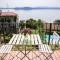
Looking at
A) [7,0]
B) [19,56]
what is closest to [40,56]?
[19,56]

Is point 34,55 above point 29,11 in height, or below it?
above

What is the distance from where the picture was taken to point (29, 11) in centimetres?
1667

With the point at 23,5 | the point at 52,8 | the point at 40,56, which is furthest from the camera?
the point at 52,8

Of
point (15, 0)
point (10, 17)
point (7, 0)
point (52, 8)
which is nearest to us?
point (10, 17)

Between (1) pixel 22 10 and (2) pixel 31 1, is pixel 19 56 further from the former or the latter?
(1) pixel 22 10

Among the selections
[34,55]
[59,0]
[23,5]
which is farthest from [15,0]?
[34,55]

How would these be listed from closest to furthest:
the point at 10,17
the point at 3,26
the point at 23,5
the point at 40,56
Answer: the point at 40,56 < the point at 3,26 < the point at 10,17 < the point at 23,5

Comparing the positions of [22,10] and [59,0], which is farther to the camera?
[22,10]

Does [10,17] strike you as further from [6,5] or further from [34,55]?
[34,55]

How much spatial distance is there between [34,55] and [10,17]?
5878 mm

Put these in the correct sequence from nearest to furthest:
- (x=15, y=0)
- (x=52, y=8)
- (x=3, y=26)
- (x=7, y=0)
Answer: (x=3, y=26) < (x=7, y=0) < (x=15, y=0) < (x=52, y=8)

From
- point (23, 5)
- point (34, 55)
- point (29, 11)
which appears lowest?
point (29, 11)

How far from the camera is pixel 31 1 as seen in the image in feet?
45.7

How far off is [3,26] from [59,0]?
840cm
